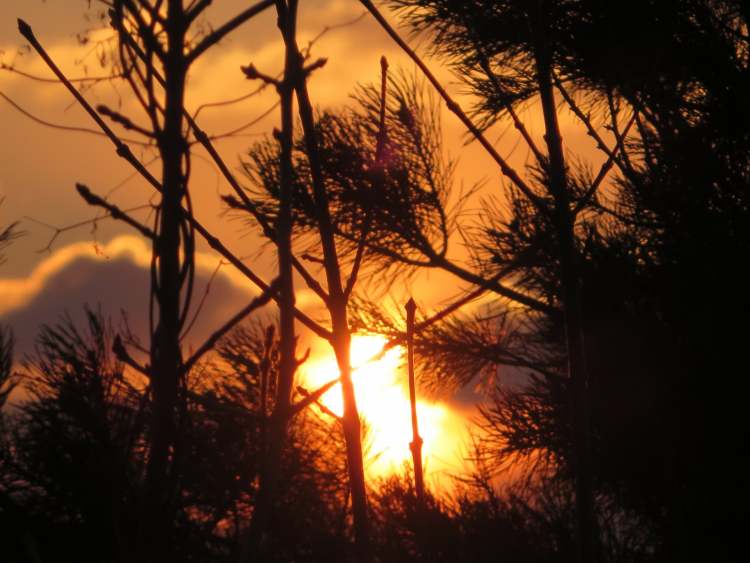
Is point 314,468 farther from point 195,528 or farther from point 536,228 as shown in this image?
point 195,528

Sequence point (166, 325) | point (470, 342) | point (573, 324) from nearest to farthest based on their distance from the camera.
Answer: point (166, 325) < point (573, 324) < point (470, 342)

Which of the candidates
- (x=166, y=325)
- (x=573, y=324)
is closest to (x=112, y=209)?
(x=166, y=325)

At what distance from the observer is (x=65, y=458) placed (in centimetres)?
198

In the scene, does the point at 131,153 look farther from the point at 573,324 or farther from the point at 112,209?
the point at 573,324

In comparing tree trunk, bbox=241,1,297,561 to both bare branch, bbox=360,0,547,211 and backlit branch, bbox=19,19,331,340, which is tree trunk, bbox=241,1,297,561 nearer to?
backlit branch, bbox=19,19,331,340

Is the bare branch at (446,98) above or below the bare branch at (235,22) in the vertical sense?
above

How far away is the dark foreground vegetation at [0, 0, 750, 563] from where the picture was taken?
2.57 ft

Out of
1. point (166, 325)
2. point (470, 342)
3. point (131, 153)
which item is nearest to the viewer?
point (166, 325)

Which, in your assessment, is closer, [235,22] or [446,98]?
[235,22]

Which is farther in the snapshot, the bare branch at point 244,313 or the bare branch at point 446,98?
the bare branch at point 446,98

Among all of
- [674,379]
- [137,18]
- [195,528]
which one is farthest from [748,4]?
[137,18]

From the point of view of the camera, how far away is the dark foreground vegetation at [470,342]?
785 millimetres

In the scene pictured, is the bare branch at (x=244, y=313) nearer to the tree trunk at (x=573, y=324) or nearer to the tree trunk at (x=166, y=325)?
the tree trunk at (x=166, y=325)

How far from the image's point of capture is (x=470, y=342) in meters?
3.62
